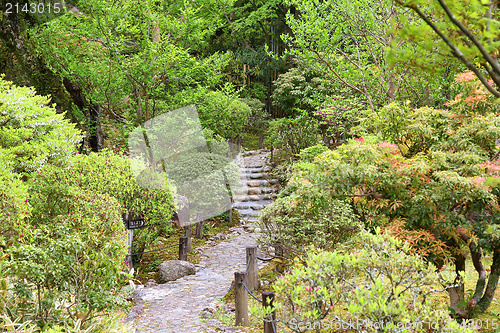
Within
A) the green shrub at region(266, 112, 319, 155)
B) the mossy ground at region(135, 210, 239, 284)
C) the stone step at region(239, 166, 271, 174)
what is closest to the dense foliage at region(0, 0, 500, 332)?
the green shrub at region(266, 112, 319, 155)

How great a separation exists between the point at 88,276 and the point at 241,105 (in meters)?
13.2

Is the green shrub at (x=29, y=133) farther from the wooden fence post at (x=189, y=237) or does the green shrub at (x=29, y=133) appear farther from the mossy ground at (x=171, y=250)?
the wooden fence post at (x=189, y=237)

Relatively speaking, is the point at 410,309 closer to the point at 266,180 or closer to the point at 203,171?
the point at 203,171

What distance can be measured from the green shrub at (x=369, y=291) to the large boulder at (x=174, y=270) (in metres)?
4.71

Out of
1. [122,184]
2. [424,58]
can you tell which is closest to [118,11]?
[122,184]

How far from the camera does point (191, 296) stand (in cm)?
632

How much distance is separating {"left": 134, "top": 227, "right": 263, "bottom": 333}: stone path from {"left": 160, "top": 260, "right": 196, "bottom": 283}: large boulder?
12cm

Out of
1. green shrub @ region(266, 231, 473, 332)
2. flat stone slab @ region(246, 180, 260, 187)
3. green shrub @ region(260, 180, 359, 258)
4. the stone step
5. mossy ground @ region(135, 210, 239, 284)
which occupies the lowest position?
mossy ground @ region(135, 210, 239, 284)

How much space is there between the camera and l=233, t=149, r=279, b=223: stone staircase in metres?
12.8

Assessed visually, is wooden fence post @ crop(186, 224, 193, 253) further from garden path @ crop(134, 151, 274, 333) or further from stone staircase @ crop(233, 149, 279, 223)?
stone staircase @ crop(233, 149, 279, 223)

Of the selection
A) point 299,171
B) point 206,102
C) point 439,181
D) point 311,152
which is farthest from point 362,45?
point 439,181

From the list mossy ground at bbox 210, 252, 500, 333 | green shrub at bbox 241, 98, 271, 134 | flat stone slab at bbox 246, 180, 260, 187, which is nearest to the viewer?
mossy ground at bbox 210, 252, 500, 333

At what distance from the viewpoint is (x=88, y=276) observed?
354 cm

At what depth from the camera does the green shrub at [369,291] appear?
2561 millimetres
